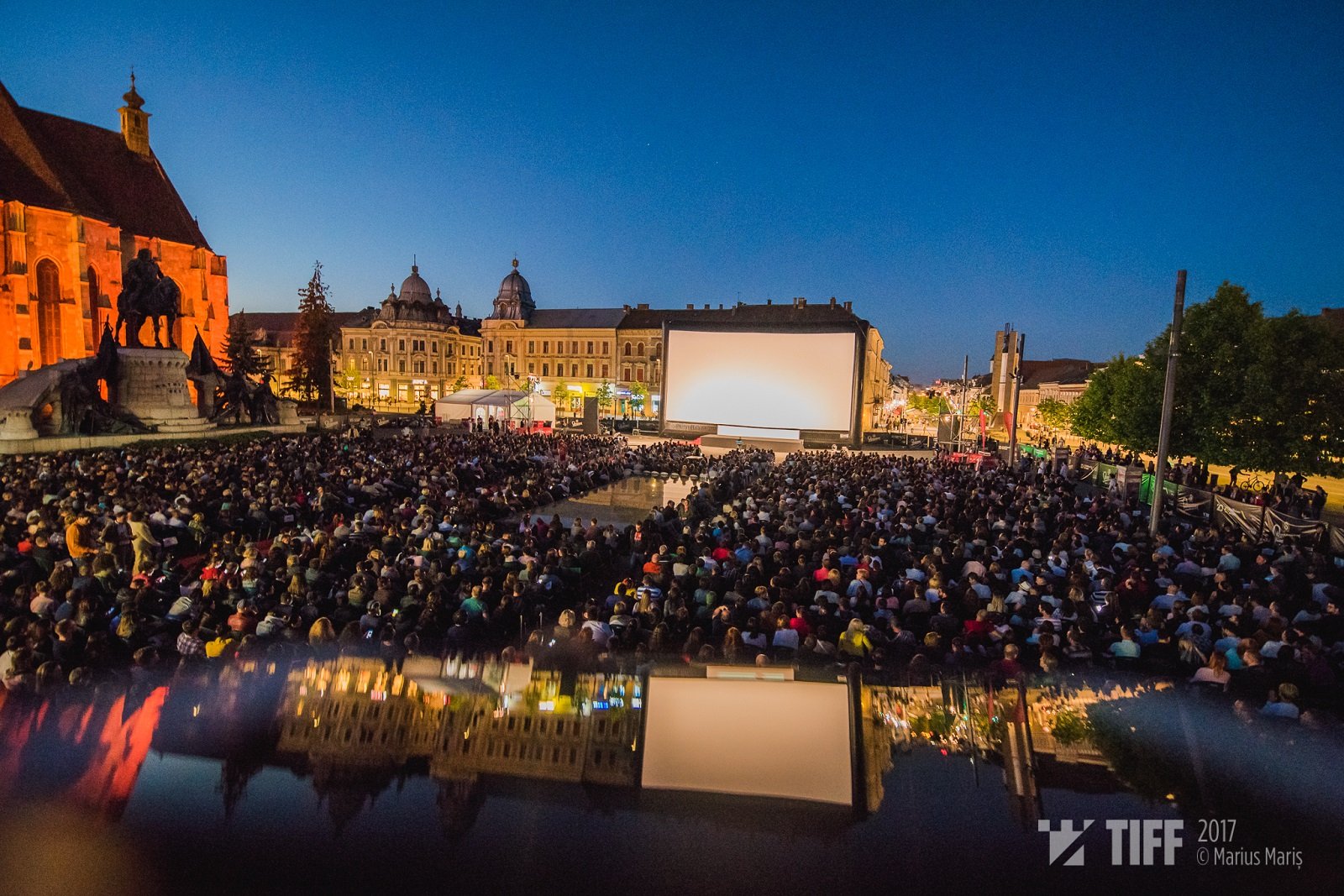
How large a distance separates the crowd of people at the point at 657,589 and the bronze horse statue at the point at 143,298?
13.6 meters

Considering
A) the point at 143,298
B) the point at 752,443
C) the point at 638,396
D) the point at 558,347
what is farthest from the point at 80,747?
the point at 558,347

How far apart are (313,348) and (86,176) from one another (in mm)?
16540

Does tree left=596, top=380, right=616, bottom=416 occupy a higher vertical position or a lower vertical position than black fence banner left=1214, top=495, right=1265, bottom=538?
higher

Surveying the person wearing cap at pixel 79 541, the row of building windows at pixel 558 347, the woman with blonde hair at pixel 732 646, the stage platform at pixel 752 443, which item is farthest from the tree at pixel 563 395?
the woman with blonde hair at pixel 732 646

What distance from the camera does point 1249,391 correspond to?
55.9ft

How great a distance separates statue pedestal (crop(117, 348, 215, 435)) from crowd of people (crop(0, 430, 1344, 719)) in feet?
37.5

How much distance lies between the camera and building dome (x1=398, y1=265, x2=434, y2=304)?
69062 millimetres

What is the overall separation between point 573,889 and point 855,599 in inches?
179

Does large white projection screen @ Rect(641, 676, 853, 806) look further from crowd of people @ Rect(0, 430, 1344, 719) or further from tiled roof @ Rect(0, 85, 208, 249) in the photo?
tiled roof @ Rect(0, 85, 208, 249)

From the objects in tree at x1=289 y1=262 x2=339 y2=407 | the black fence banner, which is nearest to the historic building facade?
tree at x1=289 y1=262 x2=339 y2=407

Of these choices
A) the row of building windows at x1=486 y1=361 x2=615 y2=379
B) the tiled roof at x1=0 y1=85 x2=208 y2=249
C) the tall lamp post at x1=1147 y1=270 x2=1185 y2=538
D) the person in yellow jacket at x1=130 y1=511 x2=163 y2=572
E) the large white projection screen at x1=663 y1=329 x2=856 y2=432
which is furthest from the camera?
the row of building windows at x1=486 y1=361 x2=615 y2=379

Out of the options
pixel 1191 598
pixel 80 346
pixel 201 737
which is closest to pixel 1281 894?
pixel 1191 598

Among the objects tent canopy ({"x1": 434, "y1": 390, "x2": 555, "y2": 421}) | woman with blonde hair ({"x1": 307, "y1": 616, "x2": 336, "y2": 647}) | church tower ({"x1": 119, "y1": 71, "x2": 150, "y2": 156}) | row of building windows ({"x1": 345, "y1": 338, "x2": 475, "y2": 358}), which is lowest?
woman with blonde hair ({"x1": 307, "y1": 616, "x2": 336, "y2": 647})

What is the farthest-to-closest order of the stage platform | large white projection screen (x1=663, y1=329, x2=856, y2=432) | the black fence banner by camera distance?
the stage platform
large white projection screen (x1=663, y1=329, x2=856, y2=432)
the black fence banner
